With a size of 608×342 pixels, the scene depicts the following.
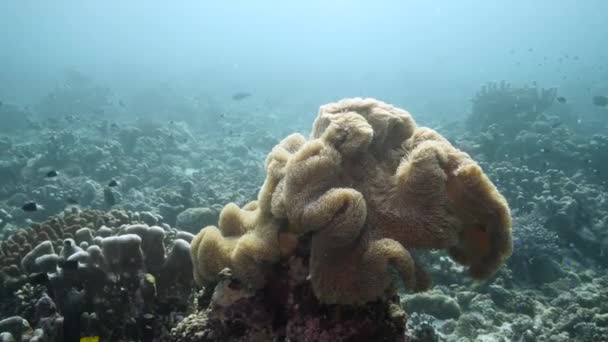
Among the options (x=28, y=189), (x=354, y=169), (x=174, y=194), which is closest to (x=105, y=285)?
(x=354, y=169)

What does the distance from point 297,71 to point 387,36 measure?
96190 mm

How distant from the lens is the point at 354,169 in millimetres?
2703

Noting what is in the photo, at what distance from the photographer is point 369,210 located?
2.59 metres

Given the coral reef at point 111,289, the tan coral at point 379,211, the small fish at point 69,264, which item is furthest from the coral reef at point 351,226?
the small fish at point 69,264

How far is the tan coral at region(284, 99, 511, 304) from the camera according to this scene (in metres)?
2.36

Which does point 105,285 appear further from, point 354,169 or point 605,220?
point 605,220

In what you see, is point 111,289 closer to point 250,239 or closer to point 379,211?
point 250,239

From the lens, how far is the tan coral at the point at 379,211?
7.73ft

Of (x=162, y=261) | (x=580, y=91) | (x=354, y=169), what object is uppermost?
(x=354, y=169)

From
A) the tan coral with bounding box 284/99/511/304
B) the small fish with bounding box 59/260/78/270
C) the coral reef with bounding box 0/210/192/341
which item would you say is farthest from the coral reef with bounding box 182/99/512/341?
the small fish with bounding box 59/260/78/270

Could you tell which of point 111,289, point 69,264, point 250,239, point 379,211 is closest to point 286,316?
point 250,239

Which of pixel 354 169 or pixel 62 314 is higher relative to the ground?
pixel 354 169

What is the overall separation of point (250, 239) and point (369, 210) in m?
0.86

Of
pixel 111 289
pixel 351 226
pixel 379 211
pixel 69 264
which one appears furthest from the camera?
pixel 111 289
